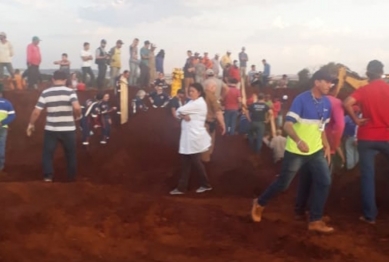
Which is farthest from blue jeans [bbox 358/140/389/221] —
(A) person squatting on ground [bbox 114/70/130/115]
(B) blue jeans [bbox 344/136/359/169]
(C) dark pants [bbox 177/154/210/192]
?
(A) person squatting on ground [bbox 114/70/130/115]

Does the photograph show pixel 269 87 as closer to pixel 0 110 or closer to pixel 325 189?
pixel 0 110

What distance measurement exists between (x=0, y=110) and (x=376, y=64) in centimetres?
709

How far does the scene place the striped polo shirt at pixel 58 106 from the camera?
32.7 feet

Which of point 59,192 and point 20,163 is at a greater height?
point 59,192

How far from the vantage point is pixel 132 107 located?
21000mm

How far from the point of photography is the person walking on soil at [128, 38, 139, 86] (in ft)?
71.9

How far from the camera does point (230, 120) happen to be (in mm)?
17156

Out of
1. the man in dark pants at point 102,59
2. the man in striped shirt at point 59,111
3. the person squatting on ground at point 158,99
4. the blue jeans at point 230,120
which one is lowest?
the blue jeans at point 230,120

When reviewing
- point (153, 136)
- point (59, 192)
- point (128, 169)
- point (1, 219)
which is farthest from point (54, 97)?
point (153, 136)

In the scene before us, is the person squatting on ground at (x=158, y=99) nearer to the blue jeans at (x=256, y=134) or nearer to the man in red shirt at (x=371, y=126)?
the blue jeans at (x=256, y=134)

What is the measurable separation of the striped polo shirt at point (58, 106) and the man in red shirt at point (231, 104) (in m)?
6.97

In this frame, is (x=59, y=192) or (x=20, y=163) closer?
(x=59, y=192)

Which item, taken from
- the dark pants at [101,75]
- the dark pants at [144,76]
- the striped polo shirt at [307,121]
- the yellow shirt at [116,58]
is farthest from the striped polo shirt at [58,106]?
the dark pants at [144,76]

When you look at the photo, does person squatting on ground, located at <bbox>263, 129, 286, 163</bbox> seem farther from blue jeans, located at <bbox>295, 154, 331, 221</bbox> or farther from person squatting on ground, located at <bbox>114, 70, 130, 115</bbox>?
blue jeans, located at <bbox>295, 154, 331, 221</bbox>
